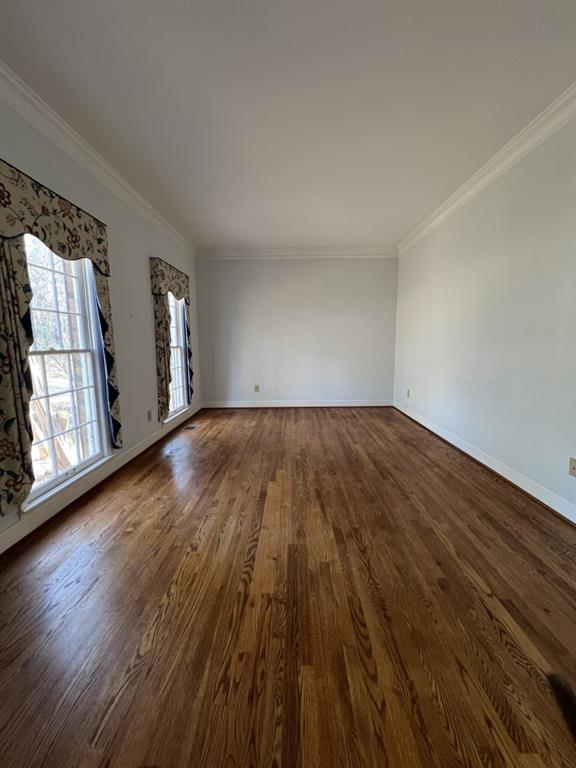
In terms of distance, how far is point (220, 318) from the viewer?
5207mm

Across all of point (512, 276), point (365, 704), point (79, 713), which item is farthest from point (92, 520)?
point (512, 276)

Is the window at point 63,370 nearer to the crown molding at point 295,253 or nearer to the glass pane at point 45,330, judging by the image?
the glass pane at point 45,330

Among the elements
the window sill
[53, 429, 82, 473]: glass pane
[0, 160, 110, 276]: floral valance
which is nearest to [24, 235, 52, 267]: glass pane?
[0, 160, 110, 276]: floral valance

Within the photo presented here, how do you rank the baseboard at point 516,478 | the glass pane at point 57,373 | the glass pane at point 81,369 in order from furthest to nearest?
the glass pane at point 81,369
the glass pane at point 57,373
the baseboard at point 516,478

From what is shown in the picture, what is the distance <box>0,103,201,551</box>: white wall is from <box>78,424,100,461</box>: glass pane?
0.18 m

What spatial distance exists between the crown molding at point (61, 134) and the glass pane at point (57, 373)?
4.81 feet

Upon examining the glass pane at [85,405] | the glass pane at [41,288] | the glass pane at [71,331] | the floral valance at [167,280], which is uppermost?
the floral valance at [167,280]

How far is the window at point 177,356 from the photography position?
4.34m

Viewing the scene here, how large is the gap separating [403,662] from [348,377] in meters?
4.45

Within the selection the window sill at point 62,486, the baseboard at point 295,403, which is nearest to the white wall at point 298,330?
the baseboard at point 295,403

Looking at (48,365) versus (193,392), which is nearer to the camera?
(48,365)

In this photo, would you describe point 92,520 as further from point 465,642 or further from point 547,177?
point 547,177

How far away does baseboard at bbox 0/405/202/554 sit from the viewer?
178 cm

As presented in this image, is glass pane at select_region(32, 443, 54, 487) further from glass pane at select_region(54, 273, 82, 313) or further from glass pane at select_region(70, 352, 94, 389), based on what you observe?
glass pane at select_region(54, 273, 82, 313)
